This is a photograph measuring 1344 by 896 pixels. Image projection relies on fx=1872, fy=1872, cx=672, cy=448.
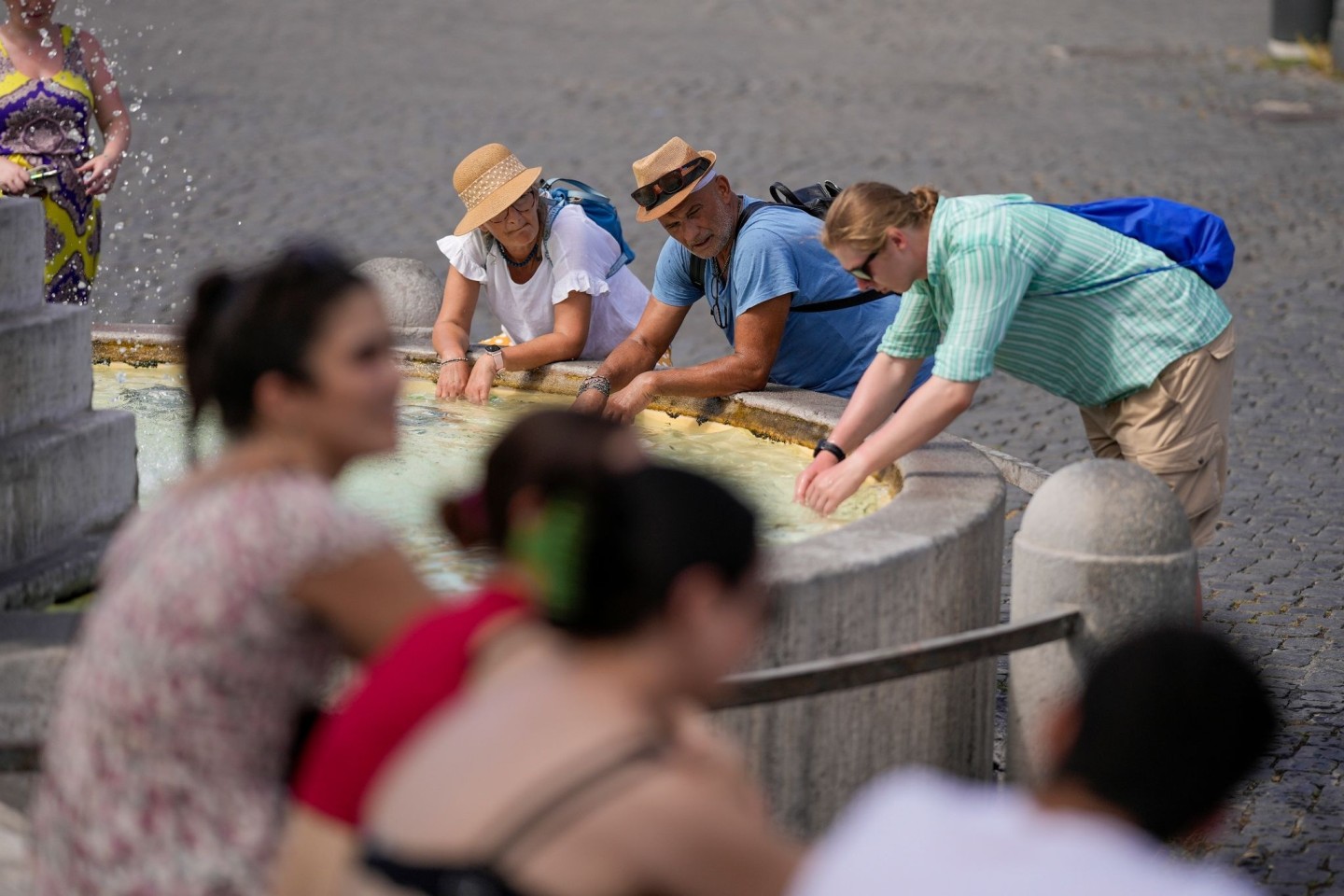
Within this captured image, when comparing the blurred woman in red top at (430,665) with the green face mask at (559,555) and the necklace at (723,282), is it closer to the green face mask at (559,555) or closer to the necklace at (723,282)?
the green face mask at (559,555)

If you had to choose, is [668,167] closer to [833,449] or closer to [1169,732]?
[833,449]

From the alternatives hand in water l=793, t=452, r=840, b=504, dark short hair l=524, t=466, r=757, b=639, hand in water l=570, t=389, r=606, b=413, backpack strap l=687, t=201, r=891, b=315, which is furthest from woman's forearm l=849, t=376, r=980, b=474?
dark short hair l=524, t=466, r=757, b=639

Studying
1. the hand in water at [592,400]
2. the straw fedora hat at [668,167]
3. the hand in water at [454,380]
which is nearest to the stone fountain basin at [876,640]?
the straw fedora hat at [668,167]

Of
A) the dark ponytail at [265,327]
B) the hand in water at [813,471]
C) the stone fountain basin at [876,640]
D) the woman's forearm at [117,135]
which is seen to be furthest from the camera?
the woman's forearm at [117,135]

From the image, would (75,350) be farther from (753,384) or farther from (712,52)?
(712,52)

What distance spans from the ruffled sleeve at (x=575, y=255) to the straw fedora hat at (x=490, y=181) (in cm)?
22

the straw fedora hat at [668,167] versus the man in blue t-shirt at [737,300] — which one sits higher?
the straw fedora hat at [668,167]

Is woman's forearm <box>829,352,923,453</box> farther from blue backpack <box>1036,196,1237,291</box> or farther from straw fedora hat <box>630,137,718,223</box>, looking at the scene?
straw fedora hat <box>630,137,718,223</box>

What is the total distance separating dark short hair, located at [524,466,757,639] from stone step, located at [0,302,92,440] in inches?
93.7

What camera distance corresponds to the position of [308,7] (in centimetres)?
1922

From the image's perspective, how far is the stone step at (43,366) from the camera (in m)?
3.89

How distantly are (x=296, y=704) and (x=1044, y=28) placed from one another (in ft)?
58.9

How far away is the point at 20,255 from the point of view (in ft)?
12.9

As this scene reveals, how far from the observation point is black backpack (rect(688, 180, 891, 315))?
17.5 feet
